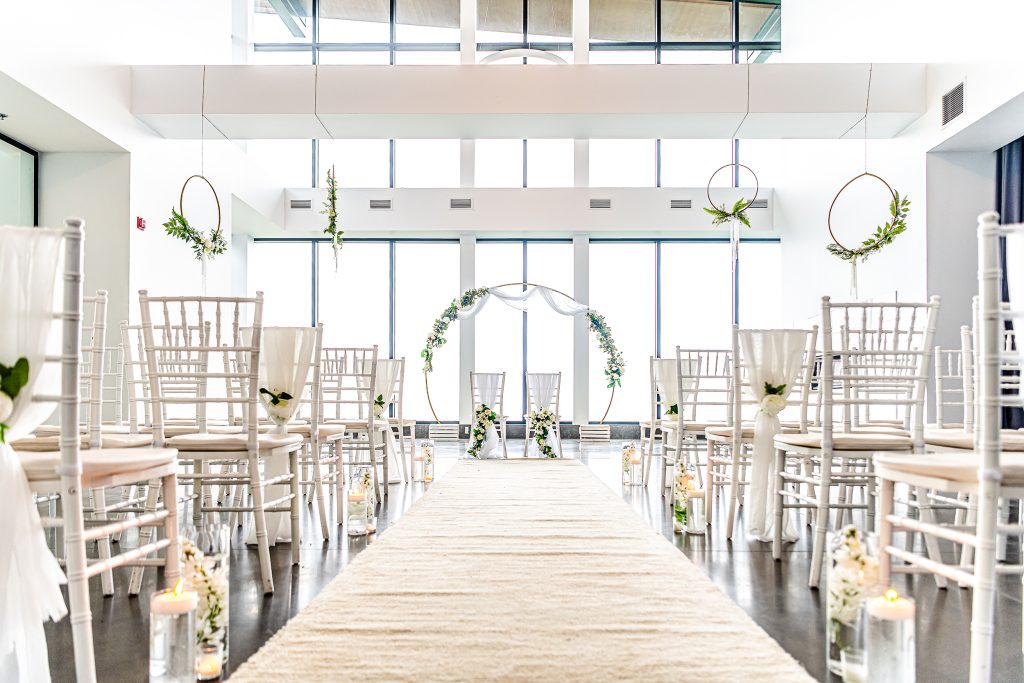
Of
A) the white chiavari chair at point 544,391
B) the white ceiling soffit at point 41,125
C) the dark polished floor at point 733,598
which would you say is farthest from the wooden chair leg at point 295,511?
the white chiavari chair at point 544,391

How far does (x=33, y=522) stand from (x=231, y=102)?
5.70 meters

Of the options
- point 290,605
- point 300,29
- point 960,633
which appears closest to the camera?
point 960,633

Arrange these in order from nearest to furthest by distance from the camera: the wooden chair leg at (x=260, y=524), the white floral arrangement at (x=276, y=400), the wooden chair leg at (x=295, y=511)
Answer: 1. the wooden chair leg at (x=260, y=524)
2. the wooden chair leg at (x=295, y=511)
3. the white floral arrangement at (x=276, y=400)

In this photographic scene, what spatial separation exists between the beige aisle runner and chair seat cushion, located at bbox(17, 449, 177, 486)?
59cm

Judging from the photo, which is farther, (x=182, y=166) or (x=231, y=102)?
(x=182, y=166)

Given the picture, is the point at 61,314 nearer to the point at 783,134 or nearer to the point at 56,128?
the point at 56,128

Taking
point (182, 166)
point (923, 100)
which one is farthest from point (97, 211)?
point (923, 100)

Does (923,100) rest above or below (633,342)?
above

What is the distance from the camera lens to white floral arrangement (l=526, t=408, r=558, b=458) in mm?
7270

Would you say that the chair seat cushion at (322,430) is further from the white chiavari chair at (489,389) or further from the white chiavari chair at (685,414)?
the white chiavari chair at (489,389)

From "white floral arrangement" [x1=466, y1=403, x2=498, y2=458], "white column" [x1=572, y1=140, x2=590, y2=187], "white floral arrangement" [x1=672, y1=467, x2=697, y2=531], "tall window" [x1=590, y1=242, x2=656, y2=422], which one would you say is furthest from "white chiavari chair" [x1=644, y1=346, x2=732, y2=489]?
"white column" [x1=572, y1=140, x2=590, y2=187]

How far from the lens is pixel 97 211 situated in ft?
21.0

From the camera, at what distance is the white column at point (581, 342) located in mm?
10203

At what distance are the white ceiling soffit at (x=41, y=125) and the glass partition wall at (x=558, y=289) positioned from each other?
462cm
